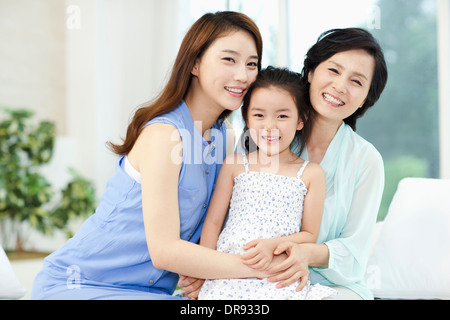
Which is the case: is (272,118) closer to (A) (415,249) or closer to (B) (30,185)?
(A) (415,249)

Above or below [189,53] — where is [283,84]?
below

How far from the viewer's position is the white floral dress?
123 centimetres

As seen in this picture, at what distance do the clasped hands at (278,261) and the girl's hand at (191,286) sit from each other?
0.66 feet

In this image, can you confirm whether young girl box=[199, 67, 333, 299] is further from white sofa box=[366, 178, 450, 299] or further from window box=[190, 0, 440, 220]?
window box=[190, 0, 440, 220]

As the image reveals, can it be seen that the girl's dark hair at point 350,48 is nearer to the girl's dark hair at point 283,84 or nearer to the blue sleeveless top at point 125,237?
the girl's dark hair at point 283,84

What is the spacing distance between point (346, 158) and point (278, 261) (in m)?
0.48

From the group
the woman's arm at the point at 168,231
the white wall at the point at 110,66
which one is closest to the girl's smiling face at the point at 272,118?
the woman's arm at the point at 168,231

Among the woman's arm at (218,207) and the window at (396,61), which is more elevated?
the window at (396,61)

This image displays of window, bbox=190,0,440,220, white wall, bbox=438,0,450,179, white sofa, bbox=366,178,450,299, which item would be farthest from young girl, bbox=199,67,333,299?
white wall, bbox=438,0,450,179

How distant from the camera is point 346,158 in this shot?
154cm

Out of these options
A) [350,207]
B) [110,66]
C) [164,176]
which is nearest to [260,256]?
[164,176]

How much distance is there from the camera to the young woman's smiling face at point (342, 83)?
145cm

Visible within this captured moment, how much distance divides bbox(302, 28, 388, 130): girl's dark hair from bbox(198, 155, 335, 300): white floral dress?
1.10 ft
